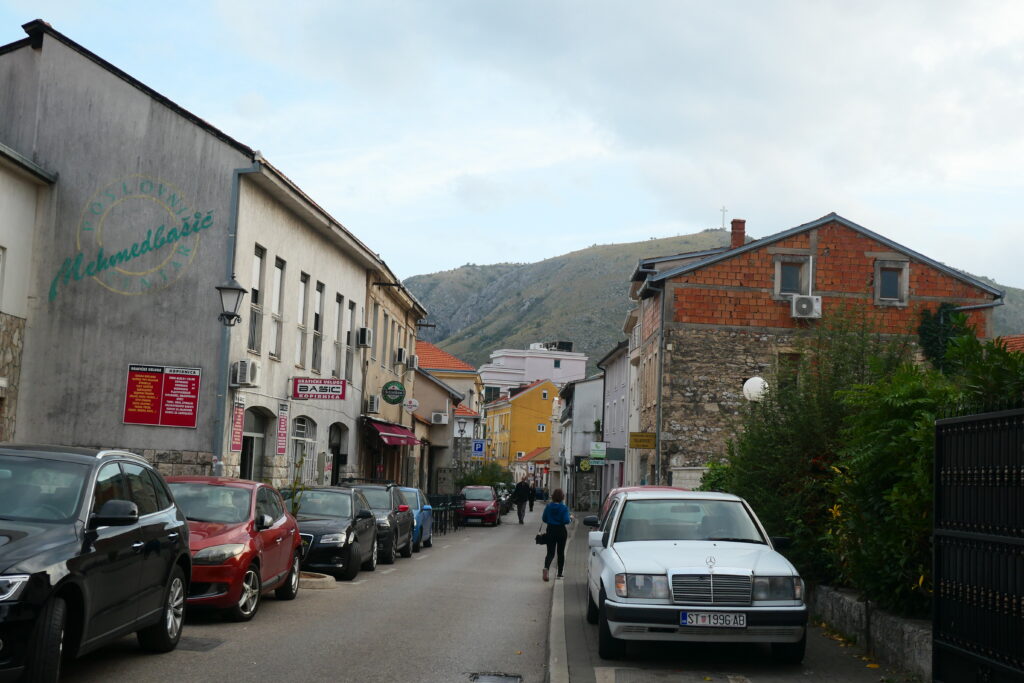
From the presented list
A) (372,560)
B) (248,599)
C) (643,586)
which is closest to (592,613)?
(643,586)

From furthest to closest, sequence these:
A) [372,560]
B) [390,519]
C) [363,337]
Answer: [363,337], [390,519], [372,560]

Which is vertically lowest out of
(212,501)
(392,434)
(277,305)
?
(212,501)

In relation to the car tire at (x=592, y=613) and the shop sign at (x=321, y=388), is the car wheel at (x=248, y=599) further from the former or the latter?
the shop sign at (x=321, y=388)

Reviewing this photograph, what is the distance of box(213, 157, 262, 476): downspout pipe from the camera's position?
68.8 feet

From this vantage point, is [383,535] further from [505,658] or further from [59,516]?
[59,516]

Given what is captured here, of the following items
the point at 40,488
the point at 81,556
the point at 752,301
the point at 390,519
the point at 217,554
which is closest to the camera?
the point at 81,556

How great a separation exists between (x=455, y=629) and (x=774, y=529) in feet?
14.4

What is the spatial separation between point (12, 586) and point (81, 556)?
2.57ft

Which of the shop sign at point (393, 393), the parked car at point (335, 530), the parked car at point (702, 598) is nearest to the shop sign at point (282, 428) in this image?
the parked car at point (335, 530)

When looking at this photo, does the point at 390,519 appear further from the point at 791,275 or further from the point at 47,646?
the point at 791,275

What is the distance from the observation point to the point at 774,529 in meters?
13.9

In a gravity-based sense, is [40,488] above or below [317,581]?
above

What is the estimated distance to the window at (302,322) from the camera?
26.5m

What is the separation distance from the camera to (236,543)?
1188cm
